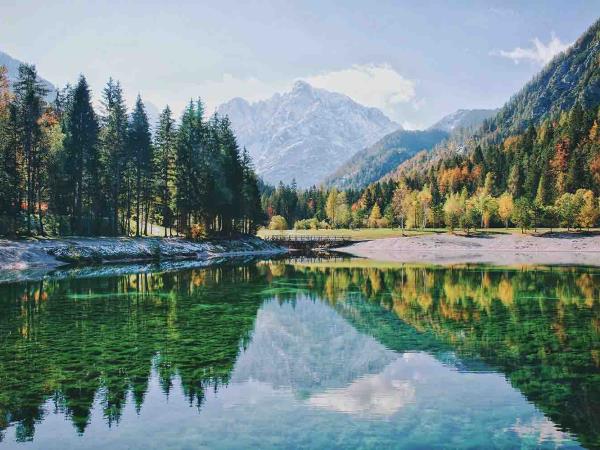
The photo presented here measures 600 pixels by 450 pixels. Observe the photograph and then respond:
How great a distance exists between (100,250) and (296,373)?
49562 mm

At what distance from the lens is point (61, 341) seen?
1956 cm

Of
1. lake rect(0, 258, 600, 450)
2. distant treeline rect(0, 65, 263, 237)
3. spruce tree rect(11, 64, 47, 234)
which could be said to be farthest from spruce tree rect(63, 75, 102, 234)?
lake rect(0, 258, 600, 450)

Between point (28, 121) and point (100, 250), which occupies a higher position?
point (28, 121)

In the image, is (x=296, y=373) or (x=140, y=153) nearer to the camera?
(x=296, y=373)

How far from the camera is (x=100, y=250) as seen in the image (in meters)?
59.5

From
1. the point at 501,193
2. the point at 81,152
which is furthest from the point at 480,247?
the point at 81,152

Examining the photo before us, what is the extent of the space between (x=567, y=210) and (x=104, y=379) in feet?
360

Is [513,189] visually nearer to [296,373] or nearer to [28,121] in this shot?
[28,121]

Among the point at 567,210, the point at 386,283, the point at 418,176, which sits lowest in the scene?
the point at 386,283

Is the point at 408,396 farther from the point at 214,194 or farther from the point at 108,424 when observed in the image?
the point at 214,194

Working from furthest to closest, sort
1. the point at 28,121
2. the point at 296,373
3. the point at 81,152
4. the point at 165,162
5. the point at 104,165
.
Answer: the point at 165,162, the point at 104,165, the point at 81,152, the point at 28,121, the point at 296,373

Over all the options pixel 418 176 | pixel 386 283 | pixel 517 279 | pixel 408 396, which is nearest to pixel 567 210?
pixel 517 279

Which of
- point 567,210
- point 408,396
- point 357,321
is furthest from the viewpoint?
point 567,210

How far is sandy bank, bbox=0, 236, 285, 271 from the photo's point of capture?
50625 mm
